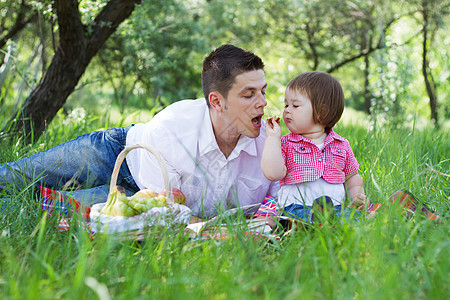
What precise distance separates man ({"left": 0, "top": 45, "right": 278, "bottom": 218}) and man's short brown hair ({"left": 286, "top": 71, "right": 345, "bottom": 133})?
266 millimetres

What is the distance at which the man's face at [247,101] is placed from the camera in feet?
9.50

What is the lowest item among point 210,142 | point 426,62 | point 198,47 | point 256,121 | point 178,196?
point 426,62

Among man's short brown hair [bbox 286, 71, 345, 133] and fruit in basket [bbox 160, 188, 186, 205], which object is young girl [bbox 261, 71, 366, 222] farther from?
fruit in basket [bbox 160, 188, 186, 205]

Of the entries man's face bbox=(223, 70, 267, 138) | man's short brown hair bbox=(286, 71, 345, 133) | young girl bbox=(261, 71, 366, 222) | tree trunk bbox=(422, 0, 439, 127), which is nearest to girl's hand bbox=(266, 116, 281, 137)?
young girl bbox=(261, 71, 366, 222)

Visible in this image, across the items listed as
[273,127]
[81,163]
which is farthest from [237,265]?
[81,163]

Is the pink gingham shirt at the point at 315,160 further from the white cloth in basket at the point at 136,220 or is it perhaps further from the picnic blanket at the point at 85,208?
the white cloth in basket at the point at 136,220

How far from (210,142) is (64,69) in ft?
7.18

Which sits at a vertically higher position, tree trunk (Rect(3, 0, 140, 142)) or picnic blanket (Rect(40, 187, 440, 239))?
tree trunk (Rect(3, 0, 140, 142))

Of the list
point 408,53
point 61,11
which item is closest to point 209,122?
point 61,11

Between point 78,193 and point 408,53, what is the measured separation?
669cm

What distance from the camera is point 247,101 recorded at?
9.54 ft

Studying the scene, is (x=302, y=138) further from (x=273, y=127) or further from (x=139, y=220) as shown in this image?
(x=139, y=220)

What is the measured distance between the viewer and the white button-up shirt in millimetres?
2914

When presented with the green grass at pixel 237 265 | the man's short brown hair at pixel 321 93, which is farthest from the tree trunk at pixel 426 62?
the green grass at pixel 237 265
